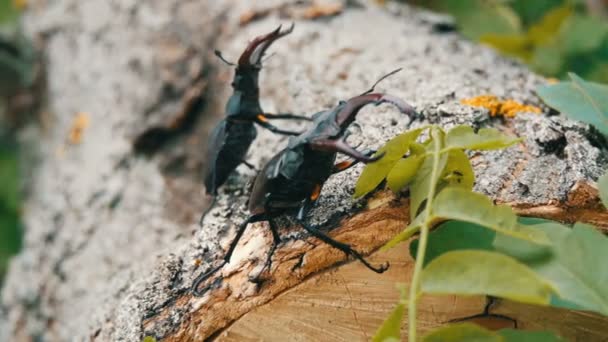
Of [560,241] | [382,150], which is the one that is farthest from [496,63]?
[560,241]

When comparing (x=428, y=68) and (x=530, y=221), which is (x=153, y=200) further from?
(x=530, y=221)

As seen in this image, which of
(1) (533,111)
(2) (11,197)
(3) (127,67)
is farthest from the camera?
(2) (11,197)

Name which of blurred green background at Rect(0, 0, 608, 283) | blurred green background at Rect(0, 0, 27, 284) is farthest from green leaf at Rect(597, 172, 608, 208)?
blurred green background at Rect(0, 0, 27, 284)

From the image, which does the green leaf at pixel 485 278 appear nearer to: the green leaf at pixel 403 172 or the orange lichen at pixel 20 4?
the green leaf at pixel 403 172

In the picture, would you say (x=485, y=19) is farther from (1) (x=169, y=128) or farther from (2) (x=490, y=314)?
(2) (x=490, y=314)

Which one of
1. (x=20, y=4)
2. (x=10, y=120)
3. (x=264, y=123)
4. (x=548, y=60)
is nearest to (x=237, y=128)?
(x=264, y=123)

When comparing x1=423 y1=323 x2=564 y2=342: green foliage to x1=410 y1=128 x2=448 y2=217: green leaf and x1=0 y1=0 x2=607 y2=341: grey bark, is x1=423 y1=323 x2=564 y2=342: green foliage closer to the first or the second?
x1=410 y1=128 x2=448 y2=217: green leaf
